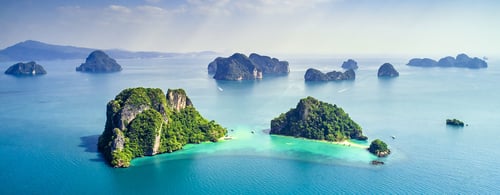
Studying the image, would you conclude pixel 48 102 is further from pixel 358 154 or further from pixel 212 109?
pixel 358 154

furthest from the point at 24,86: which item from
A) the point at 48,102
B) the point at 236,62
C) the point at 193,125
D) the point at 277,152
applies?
the point at 277,152

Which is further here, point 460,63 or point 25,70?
point 460,63

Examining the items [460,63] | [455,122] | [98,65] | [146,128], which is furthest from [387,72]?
[98,65]

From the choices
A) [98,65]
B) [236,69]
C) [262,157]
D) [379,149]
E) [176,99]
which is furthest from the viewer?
[98,65]

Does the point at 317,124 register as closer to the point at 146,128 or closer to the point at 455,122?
the point at 146,128

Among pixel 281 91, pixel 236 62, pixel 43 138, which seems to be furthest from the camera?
pixel 236 62

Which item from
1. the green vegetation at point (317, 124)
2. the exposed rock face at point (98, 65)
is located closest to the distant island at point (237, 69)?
the exposed rock face at point (98, 65)

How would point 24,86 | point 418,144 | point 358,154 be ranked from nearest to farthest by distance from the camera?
point 358,154 → point 418,144 → point 24,86

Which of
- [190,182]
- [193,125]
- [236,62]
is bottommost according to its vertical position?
[190,182]
